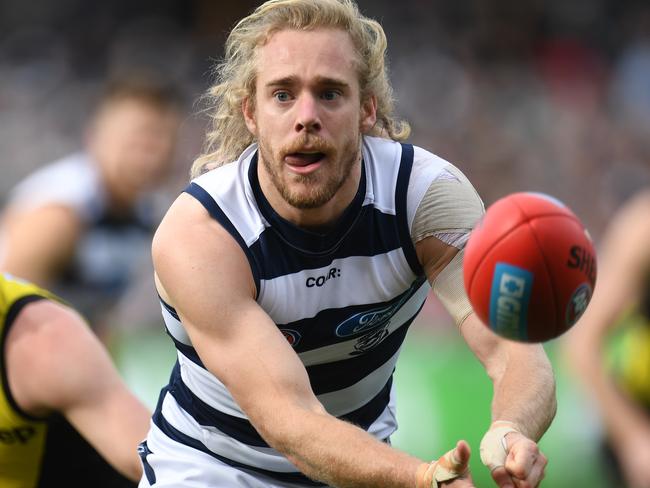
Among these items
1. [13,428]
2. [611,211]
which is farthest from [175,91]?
[611,211]

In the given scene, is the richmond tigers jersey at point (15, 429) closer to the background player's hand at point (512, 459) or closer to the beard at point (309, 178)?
the beard at point (309, 178)

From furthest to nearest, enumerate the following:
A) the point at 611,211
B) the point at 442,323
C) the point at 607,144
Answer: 1. the point at 607,144
2. the point at 611,211
3. the point at 442,323

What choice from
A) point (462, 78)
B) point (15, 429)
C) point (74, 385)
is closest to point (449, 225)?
point (74, 385)

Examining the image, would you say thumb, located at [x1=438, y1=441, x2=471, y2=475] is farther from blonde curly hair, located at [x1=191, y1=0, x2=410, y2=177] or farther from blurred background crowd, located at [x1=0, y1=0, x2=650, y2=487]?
blurred background crowd, located at [x1=0, y1=0, x2=650, y2=487]

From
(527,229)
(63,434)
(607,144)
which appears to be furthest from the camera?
(607,144)

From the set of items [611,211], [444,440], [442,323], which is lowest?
[444,440]

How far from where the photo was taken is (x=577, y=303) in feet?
11.7

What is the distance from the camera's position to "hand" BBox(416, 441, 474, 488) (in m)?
3.21

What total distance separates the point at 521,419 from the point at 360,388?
0.84m

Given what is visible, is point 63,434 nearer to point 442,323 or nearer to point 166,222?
point 166,222

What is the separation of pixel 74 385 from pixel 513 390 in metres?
1.62

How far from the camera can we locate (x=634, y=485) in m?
6.28

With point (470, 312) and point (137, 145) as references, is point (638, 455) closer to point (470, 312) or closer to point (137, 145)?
point (470, 312)

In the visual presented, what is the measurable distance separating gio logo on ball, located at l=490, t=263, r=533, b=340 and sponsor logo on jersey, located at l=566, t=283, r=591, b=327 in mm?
144
